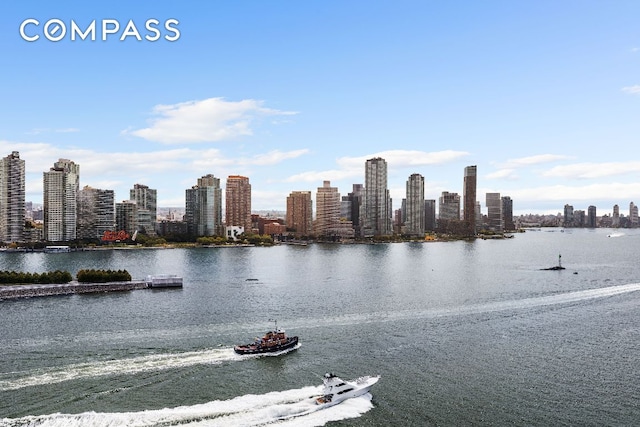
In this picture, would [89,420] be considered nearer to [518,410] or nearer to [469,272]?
[518,410]

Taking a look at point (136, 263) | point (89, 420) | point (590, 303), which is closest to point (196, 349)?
point (89, 420)

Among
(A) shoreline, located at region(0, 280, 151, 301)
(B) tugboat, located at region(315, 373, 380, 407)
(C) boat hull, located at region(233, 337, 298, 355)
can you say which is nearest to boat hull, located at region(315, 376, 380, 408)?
(B) tugboat, located at region(315, 373, 380, 407)

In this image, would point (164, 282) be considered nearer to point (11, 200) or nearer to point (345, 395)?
point (345, 395)

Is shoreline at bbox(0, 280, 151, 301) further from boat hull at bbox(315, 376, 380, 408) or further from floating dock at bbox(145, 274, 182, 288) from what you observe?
boat hull at bbox(315, 376, 380, 408)

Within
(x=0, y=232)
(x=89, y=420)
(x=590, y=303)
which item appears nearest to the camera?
(x=89, y=420)

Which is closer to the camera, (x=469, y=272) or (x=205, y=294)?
(x=205, y=294)

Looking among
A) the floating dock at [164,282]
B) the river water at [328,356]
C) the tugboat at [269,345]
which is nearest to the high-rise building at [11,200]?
the floating dock at [164,282]

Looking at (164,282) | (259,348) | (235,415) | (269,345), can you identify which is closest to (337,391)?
(235,415)
